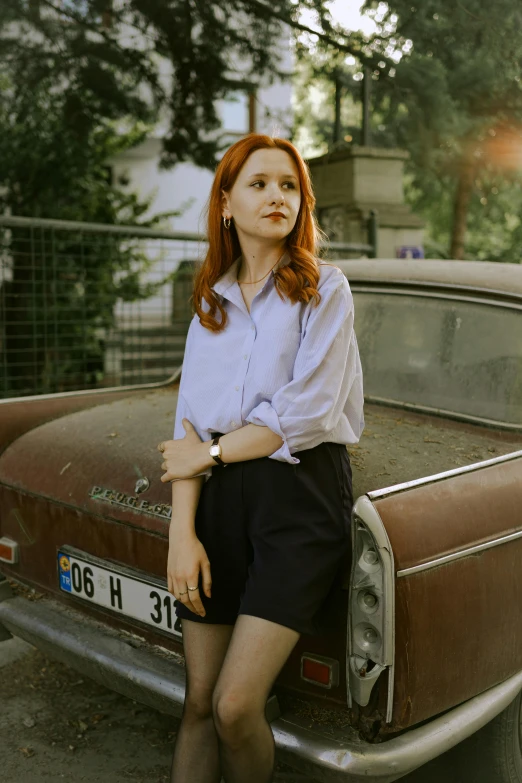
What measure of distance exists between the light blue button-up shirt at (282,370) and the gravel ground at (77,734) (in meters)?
1.40

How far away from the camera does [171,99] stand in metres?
7.69

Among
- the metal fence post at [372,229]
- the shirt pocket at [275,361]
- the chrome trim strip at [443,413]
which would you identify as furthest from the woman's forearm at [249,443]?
the metal fence post at [372,229]

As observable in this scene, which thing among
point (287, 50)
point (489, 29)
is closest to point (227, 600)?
point (489, 29)

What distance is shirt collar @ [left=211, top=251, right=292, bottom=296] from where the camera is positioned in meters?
2.26

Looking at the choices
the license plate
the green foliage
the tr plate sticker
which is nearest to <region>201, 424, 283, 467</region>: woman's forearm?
the license plate

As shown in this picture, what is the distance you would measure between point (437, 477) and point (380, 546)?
347 millimetres

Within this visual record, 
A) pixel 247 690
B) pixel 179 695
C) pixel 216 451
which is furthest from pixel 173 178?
pixel 247 690

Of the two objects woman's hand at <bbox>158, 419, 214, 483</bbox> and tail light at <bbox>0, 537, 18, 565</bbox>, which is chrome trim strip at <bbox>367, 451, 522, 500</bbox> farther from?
tail light at <bbox>0, 537, 18, 565</bbox>

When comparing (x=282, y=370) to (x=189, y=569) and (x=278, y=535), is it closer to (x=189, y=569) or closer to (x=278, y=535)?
(x=278, y=535)

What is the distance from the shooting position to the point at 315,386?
6.77 feet

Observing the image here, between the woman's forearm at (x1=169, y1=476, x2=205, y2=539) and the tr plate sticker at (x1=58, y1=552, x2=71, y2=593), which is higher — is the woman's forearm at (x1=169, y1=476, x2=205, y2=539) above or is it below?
above

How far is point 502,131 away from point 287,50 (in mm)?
2212

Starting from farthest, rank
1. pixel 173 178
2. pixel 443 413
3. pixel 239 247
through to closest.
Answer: pixel 173 178 < pixel 443 413 < pixel 239 247

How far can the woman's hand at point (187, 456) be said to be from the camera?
2174 millimetres
